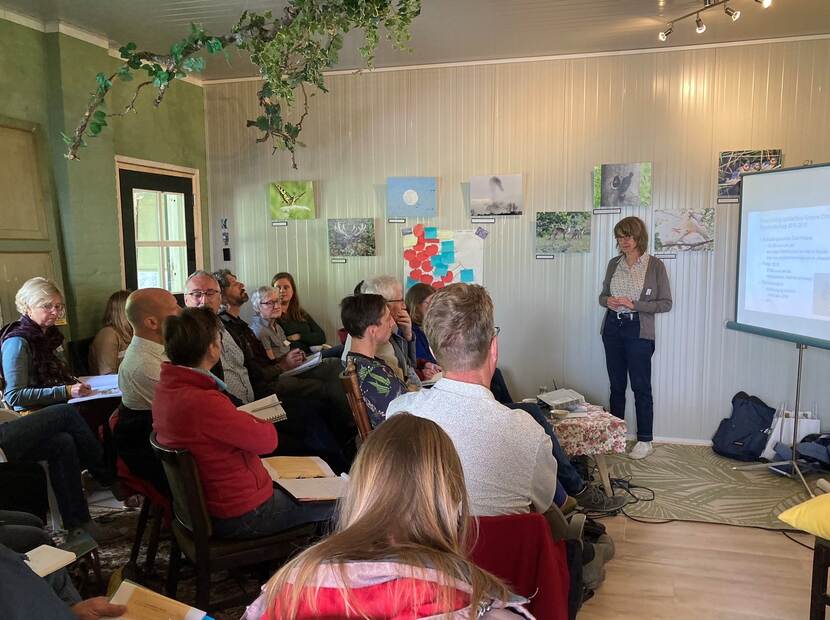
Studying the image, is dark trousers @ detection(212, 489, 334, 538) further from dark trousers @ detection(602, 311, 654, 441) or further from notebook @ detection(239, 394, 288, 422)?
dark trousers @ detection(602, 311, 654, 441)

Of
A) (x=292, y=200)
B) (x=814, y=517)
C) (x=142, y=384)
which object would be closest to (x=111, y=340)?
(x=142, y=384)

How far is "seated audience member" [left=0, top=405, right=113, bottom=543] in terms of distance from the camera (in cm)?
267

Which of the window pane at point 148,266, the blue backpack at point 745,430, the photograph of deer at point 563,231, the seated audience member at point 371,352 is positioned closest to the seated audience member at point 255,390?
the seated audience member at point 371,352

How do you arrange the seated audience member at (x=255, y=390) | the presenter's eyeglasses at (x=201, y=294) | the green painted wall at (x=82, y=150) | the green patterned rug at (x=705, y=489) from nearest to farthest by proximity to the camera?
the seated audience member at (x=255, y=390) → the green patterned rug at (x=705, y=489) → the green painted wall at (x=82, y=150) → the presenter's eyeglasses at (x=201, y=294)

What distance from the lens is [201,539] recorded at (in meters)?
2.03

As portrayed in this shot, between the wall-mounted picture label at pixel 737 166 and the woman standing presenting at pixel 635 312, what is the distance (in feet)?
1.98

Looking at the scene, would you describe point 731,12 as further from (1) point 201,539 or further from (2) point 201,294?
(1) point 201,539

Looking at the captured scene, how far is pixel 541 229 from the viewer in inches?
183

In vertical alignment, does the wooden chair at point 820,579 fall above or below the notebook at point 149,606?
below

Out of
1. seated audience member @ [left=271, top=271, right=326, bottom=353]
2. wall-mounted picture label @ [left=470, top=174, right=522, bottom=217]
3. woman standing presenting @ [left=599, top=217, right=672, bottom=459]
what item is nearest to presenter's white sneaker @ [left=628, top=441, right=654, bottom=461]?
woman standing presenting @ [left=599, top=217, right=672, bottom=459]

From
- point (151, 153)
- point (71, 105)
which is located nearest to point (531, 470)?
point (71, 105)

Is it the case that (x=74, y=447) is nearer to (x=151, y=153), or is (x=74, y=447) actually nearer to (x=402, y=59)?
(x=151, y=153)

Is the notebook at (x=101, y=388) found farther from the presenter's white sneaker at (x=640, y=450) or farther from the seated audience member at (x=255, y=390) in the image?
the presenter's white sneaker at (x=640, y=450)

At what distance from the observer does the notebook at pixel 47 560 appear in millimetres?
1524
